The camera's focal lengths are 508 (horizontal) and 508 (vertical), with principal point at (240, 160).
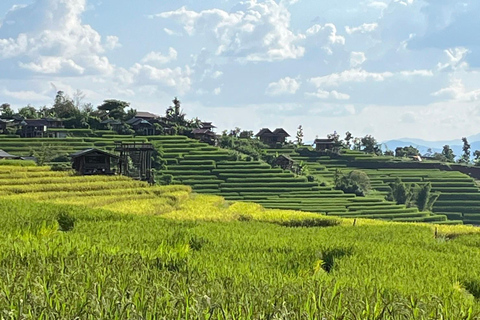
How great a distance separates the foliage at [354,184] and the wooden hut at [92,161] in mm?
30032

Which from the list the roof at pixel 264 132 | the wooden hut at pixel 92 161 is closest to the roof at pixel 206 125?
the roof at pixel 264 132

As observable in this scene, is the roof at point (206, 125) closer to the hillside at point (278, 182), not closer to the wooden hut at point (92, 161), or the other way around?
the hillside at point (278, 182)

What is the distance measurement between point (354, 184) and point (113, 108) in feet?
154

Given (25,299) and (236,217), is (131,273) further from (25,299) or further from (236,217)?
(236,217)

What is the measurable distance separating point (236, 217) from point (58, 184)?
42.0ft

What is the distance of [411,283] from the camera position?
7.61 metres

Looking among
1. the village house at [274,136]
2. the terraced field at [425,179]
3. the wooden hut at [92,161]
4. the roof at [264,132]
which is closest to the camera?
the wooden hut at [92,161]

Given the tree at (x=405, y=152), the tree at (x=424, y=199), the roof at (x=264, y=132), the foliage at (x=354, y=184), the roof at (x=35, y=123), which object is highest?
the roof at (x=264, y=132)

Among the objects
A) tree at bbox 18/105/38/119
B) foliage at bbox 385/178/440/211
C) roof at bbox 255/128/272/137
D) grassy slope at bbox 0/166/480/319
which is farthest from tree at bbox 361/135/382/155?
grassy slope at bbox 0/166/480/319

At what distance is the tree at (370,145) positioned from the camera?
111 metres

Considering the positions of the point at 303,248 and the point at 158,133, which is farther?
the point at 158,133

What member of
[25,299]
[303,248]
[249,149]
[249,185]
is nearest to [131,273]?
[25,299]

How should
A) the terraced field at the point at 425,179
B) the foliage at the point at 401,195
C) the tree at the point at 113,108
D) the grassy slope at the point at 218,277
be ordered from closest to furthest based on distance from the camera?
the grassy slope at the point at 218,277 < the foliage at the point at 401,195 < the terraced field at the point at 425,179 < the tree at the point at 113,108

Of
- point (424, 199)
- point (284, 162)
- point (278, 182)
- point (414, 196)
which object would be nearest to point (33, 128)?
point (284, 162)
